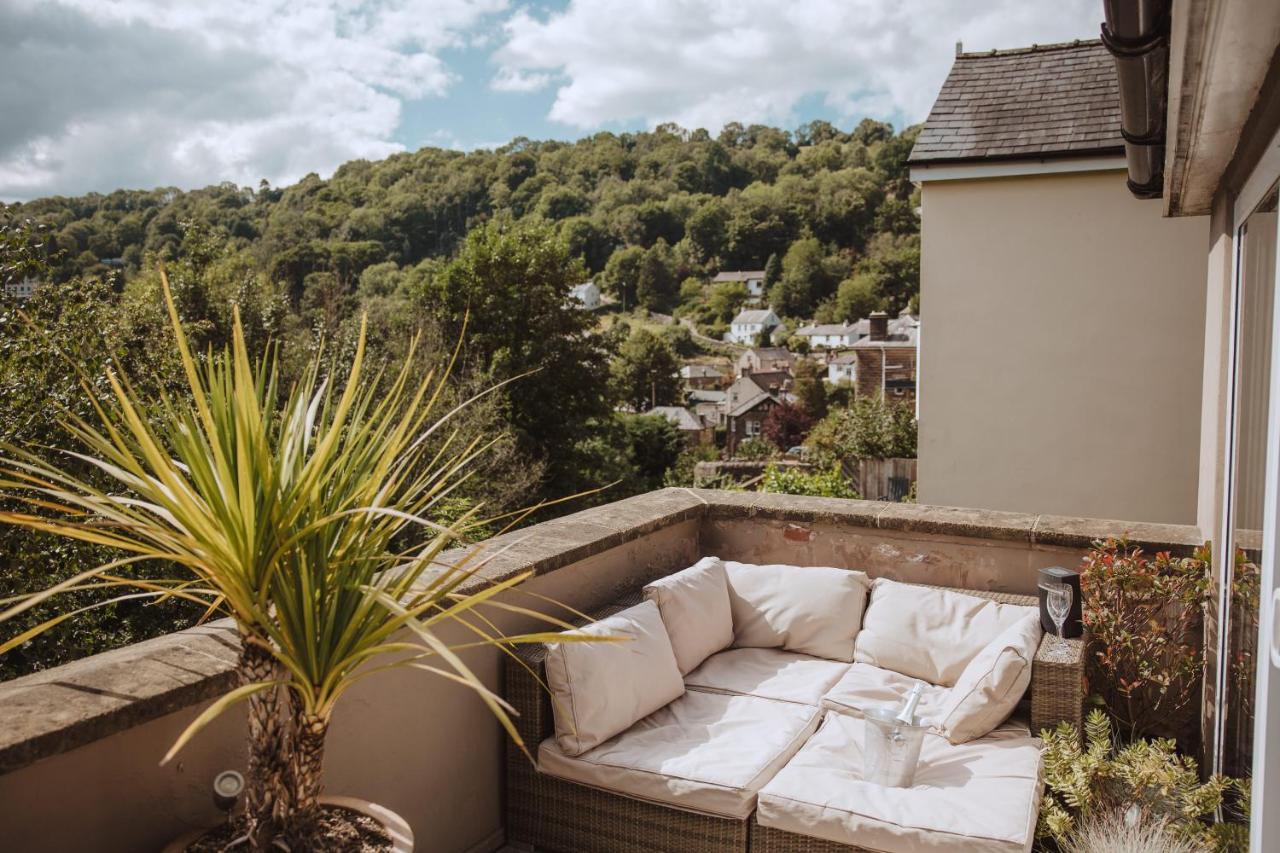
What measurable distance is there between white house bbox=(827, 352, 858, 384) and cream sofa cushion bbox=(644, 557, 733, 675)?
3819 centimetres

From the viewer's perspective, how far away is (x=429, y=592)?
1.64m

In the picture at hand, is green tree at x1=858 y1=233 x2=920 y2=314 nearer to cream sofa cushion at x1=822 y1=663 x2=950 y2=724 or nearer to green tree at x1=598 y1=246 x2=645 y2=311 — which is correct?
green tree at x1=598 y1=246 x2=645 y2=311

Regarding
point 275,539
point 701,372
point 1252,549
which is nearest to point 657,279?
point 701,372

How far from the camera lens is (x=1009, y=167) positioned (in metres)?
7.23

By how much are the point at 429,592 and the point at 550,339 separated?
58.3 feet

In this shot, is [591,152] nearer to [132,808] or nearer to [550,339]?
[550,339]

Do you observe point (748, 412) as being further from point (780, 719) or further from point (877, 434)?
point (780, 719)

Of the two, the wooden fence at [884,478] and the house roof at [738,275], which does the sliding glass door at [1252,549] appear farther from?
the house roof at [738,275]

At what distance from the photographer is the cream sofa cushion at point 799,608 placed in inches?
140

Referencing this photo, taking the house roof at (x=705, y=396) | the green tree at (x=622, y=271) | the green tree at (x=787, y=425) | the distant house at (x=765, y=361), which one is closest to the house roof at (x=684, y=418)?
the green tree at (x=787, y=425)

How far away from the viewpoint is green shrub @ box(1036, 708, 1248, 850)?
249cm

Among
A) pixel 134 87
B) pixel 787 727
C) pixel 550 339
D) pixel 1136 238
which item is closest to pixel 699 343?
pixel 134 87

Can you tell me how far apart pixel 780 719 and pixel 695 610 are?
59 centimetres

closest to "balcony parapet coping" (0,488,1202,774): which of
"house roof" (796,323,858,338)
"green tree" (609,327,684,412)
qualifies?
"green tree" (609,327,684,412)
